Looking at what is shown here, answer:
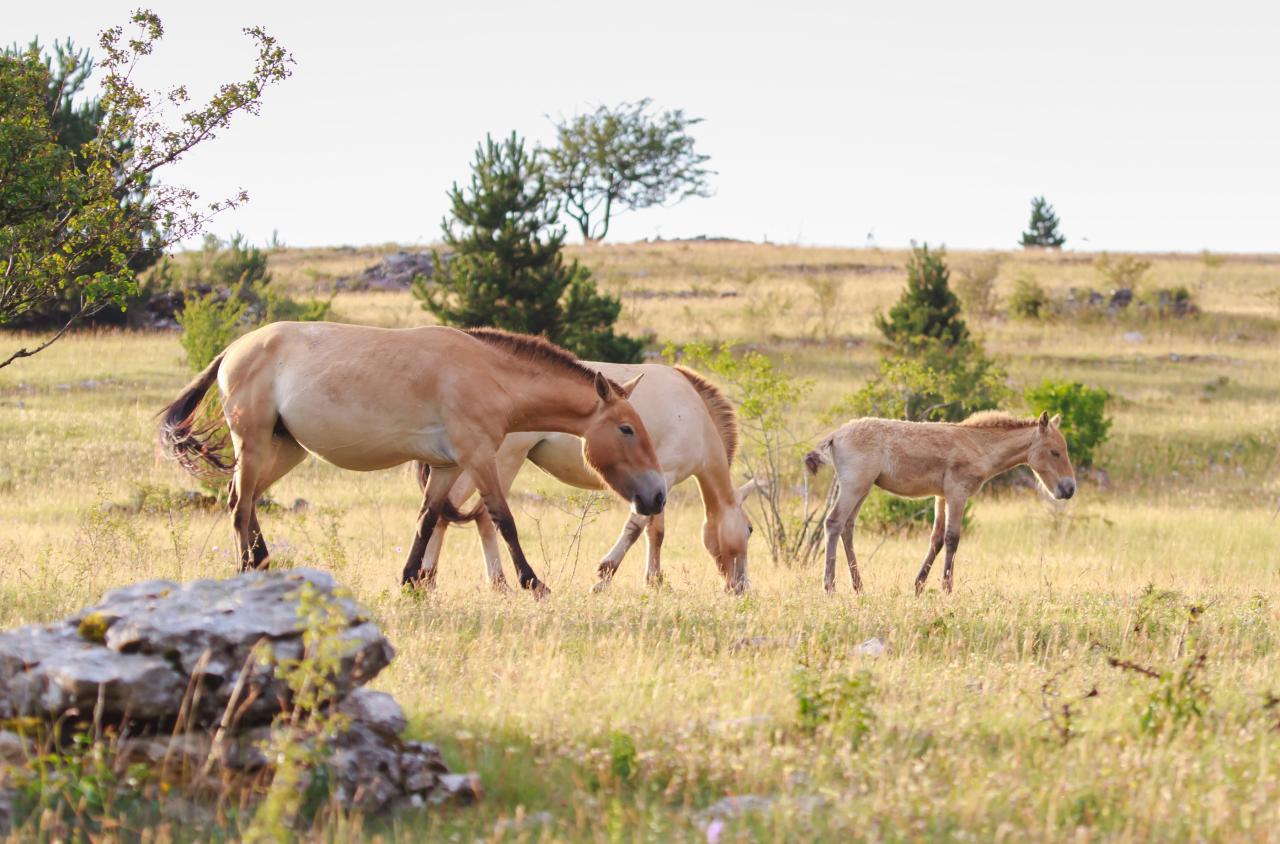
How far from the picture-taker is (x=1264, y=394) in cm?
3453

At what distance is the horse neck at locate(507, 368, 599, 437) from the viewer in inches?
427

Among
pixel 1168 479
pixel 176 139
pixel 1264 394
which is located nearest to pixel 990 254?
pixel 1264 394

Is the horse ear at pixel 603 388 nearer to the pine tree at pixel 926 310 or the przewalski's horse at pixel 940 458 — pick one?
the przewalski's horse at pixel 940 458

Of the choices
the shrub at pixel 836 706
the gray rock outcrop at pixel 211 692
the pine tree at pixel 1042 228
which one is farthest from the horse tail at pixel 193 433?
the pine tree at pixel 1042 228

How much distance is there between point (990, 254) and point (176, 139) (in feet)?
184

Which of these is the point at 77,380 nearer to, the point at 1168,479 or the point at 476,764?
the point at 1168,479

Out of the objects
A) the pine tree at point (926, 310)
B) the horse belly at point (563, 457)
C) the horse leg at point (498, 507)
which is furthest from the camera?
the pine tree at point (926, 310)


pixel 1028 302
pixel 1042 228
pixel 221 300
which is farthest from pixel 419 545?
pixel 1042 228

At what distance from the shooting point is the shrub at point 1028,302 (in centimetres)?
4638

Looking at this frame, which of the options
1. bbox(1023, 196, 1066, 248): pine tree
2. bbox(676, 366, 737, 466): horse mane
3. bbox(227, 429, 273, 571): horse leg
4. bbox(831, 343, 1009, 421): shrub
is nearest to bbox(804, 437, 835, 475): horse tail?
bbox(676, 366, 737, 466): horse mane

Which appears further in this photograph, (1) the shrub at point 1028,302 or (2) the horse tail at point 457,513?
(1) the shrub at point 1028,302

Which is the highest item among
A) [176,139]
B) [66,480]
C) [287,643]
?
[176,139]

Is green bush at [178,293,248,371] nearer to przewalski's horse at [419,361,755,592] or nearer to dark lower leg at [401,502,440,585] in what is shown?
przewalski's horse at [419,361,755,592]

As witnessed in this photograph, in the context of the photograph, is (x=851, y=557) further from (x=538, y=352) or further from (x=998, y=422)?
(x=538, y=352)
